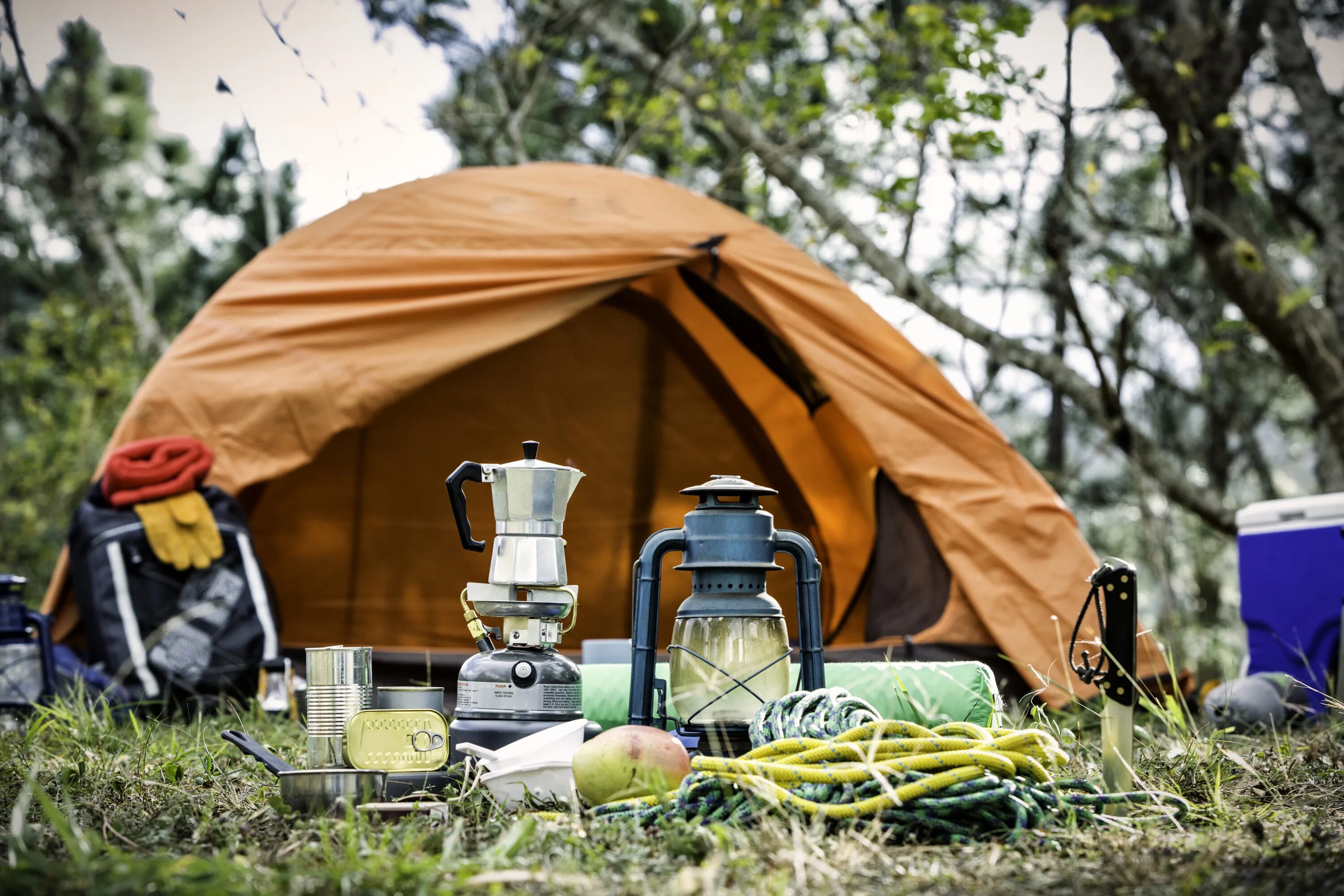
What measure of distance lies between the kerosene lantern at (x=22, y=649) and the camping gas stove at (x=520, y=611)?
150 cm

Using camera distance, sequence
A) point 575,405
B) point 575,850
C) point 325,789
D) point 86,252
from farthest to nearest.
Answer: point 86,252, point 575,405, point 325,789, point 575,850

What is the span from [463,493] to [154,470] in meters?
1.63

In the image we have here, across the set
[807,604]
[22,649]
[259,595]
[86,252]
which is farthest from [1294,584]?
[86,252]

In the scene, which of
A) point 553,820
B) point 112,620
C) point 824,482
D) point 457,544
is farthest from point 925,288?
point 553,820

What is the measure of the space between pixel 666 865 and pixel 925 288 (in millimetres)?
3464

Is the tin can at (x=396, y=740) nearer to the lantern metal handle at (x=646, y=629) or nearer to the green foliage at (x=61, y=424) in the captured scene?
the lantern metal handle at (x=646, y=629)

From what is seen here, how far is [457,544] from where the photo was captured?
3.74m

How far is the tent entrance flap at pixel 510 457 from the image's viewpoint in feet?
11.8

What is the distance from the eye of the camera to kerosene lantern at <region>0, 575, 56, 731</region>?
98.1 inches

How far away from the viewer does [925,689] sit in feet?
5.51

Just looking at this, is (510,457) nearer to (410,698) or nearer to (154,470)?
(154,470)

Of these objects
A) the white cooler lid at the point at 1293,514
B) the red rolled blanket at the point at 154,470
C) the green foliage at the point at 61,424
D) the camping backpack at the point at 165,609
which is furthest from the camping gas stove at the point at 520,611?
the green foliage at the point at 61,424

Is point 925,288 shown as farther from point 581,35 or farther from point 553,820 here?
point 553,820

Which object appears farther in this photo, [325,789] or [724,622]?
[724,622]
